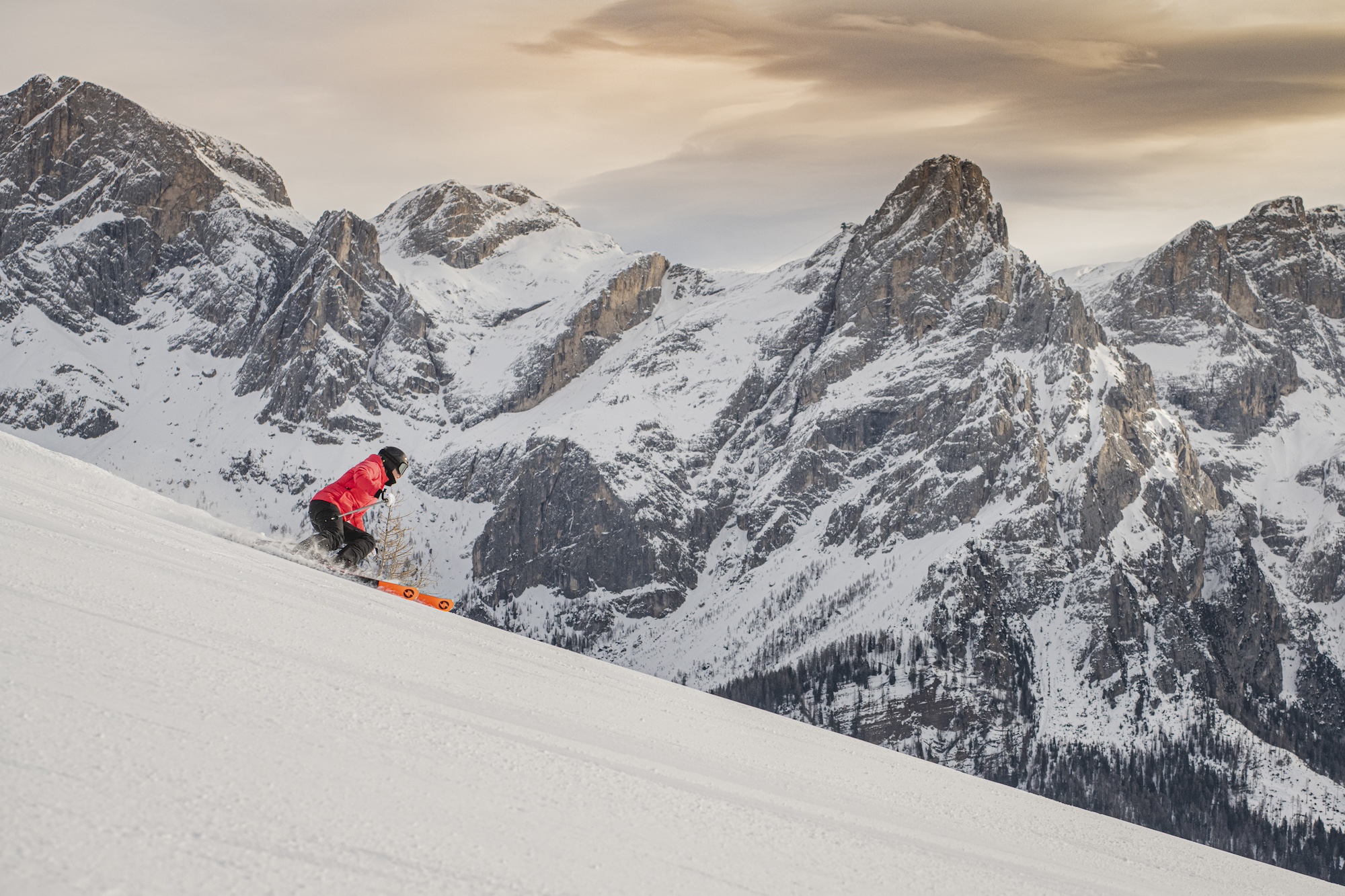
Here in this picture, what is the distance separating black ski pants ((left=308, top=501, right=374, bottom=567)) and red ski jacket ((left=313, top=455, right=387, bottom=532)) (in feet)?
0.37

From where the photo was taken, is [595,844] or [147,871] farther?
[595,844]

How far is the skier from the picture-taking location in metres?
12.2

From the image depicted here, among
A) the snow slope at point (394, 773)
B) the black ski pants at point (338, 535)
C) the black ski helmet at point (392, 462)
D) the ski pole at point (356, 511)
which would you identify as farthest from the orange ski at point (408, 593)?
the snow slope at point (394, 773)

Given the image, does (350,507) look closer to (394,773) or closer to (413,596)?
(413,596)

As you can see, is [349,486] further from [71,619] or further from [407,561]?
[407,561]

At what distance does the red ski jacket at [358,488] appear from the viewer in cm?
1241

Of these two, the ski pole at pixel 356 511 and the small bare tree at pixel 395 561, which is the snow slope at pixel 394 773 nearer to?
the ski pole at pixel 356 511

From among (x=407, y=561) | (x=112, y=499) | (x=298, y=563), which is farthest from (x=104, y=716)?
(x=407, y=561)

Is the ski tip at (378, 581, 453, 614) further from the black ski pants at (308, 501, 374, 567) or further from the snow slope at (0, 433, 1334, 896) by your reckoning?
the snow slope at (0, 433, 1334, 896)

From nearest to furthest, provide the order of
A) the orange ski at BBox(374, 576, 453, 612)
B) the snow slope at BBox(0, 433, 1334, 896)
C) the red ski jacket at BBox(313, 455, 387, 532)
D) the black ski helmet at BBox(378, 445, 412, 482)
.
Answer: the snow slope at BBox(0, 433, 1334, 896) < the orange ski at BBox(374, 576, 453, 612) < the red ski jacket at BBox(313, 455, 387, 532) < the black ski helmet at BBox(378, 445, 412, 482)

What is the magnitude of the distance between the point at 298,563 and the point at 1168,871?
7.74 metres

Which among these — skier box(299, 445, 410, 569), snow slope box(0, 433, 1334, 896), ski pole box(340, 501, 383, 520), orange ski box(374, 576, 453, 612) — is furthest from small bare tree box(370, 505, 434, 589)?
snow slope box(0, 433, 1334, 896)

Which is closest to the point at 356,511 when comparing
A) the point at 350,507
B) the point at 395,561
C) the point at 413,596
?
the point at 350,507

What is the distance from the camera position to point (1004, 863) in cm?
646
